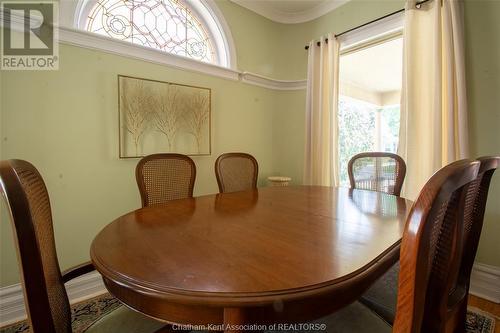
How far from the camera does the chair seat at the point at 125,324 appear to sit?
77 centimetres

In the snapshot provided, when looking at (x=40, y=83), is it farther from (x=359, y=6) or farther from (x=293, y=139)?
(x=359, y=6)

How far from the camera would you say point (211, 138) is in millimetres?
2604

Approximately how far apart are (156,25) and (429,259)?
2697 millimetres

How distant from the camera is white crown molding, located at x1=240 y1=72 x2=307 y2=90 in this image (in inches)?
114

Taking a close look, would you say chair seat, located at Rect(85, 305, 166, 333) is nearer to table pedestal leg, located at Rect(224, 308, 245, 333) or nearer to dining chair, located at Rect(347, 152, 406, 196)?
table pedestal leg, located at Rect(224, 308, 245, 333)

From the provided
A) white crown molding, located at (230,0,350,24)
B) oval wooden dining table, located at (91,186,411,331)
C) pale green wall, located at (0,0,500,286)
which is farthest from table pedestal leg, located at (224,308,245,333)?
white crown molding, located at (230,0,350,24)

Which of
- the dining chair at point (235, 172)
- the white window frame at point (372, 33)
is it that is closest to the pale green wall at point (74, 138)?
the dining chair at point (235, 172)

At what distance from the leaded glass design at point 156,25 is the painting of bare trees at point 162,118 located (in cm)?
43

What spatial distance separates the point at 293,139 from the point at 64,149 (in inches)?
96.9

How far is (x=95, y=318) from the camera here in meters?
1.55

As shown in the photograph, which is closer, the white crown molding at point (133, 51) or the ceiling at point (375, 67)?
the white crown molding at point (133, 51)

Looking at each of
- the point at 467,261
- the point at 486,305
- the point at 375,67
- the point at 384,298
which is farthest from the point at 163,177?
the point at 375,67

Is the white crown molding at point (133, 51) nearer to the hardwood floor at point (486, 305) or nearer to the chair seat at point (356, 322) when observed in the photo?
the chair seat at point (356, 322)

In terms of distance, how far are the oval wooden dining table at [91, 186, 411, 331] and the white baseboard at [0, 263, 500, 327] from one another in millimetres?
1181
